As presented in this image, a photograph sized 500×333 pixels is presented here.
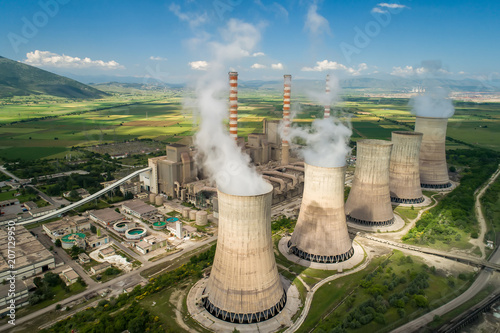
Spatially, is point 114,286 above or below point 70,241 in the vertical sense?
below

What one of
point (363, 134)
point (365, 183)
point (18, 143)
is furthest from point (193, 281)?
point (363, 134)

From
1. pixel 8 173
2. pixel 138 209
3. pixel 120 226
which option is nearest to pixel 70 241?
pixel 120 226

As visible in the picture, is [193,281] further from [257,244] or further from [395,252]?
[395,252]

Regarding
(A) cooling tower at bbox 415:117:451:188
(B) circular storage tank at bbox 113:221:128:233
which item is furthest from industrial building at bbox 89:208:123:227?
(A) cooling tower at bbox 415:117:451:188

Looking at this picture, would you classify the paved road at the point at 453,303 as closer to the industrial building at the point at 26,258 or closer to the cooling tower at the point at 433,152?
the cooling tower at the point at 433,152

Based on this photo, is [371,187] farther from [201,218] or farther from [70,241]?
[70,241]

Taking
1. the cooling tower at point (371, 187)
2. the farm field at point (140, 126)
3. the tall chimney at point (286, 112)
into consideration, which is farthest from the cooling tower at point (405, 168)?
the farm field at point (140, 126)
